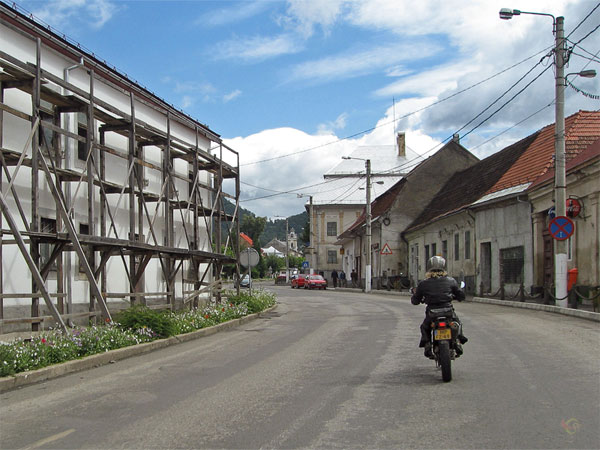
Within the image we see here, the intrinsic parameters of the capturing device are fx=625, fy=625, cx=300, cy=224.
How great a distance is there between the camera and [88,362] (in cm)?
992

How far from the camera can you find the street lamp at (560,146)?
62.0 feet

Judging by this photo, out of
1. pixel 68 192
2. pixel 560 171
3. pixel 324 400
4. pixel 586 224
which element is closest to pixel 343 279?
pixel 586 224

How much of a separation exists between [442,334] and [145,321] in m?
6.93

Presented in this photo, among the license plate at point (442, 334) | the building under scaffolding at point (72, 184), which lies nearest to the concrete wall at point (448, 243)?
the building under scaffolding at point (72, 184)

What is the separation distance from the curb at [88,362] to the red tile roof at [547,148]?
17.2m

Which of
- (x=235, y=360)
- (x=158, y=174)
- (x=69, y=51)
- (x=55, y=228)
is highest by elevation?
(x=69, y=51)

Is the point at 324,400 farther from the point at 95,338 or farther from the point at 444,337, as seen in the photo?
the point at 95,338

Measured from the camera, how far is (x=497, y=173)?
32875mm

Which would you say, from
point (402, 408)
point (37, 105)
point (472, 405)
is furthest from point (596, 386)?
point (37, 105)

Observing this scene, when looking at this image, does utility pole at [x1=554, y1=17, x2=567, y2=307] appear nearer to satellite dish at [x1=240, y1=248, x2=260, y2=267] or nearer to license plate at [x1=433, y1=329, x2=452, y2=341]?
satellite dish at [x1=240, y1=248, x2=260, y2=267]

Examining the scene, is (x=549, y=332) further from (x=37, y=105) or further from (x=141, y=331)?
(x=37, y=105)

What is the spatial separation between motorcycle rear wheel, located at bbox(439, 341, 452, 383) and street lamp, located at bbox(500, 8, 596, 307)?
12.7 m

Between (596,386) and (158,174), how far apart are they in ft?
52.2

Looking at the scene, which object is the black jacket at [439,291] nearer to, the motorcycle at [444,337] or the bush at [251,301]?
the motorcycle at [444,337]
